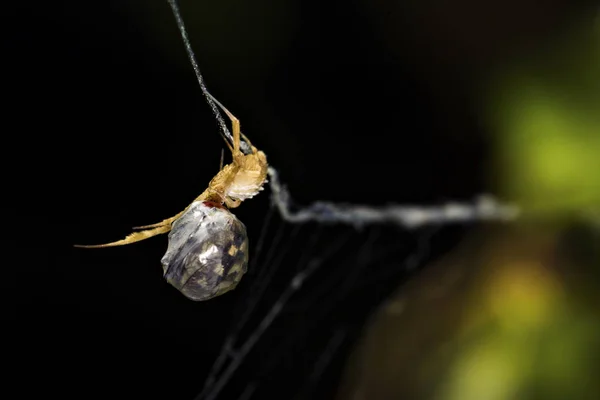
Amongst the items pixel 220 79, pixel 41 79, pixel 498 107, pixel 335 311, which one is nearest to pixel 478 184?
pixel 498 107

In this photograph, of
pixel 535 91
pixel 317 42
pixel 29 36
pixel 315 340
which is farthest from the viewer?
pixel 315 340

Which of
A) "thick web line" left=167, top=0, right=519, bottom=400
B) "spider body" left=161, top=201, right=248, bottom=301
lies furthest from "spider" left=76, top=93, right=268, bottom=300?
"thick web line" left=167, top=0, right=519, bottom=400

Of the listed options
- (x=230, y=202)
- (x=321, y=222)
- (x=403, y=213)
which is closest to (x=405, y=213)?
(x=403, y=213)

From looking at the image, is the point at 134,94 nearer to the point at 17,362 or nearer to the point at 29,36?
the point at 29,36

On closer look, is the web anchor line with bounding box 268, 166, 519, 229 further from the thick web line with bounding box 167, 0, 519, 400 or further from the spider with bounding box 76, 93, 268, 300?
the spider with bounding box 76, 93, 268, 300

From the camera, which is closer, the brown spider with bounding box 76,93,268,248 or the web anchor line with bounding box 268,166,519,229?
the brown spider with bounding box 76,93,268,248

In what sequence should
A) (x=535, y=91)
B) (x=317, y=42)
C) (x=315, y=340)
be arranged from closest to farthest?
(x=317, y=42)
(x=535, y=91)
(x=315, y=340)

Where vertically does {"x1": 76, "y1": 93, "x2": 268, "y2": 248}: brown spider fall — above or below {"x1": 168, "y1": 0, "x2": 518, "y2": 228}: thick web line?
above

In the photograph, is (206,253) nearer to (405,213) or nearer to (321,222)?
(321,222)
